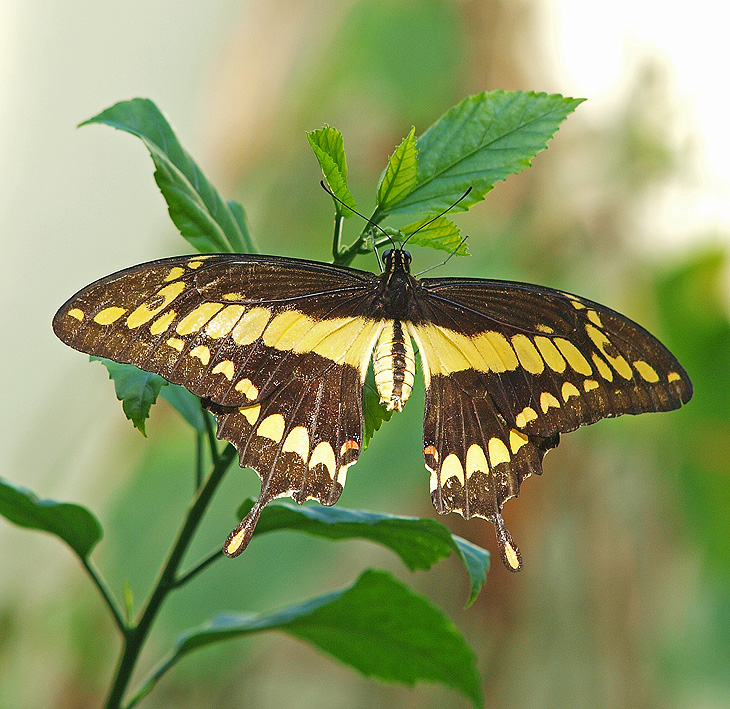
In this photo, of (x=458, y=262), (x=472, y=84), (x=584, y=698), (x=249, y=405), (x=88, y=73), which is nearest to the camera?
(x=249, y=405)

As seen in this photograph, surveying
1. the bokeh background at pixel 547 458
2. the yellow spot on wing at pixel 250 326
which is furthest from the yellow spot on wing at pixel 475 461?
the bokeh background at pixel 547 458

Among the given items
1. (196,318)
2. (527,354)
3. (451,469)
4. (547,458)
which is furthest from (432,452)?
(547,458)

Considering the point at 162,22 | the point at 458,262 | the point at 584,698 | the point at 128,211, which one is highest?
the point at 162,22

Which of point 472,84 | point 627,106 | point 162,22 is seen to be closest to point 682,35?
point 627,106

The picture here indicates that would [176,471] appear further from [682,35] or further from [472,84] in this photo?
[682,35]

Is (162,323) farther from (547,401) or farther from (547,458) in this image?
(547,458)
